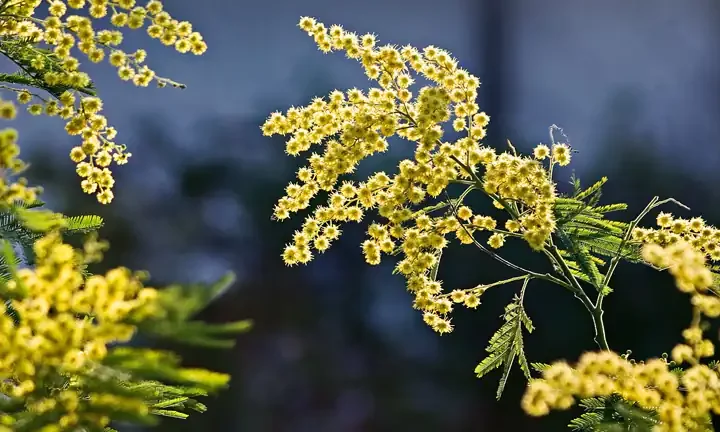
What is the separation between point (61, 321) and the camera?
56cm

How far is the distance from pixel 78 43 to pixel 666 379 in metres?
0.74

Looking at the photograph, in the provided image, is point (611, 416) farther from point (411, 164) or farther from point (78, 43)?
point (78, 43)

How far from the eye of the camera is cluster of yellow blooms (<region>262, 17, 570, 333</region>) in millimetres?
1020

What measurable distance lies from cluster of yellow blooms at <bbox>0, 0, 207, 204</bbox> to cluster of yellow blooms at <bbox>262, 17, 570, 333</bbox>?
225 millimetres

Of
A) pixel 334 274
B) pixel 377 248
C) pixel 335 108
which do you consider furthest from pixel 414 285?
pixel 334 274

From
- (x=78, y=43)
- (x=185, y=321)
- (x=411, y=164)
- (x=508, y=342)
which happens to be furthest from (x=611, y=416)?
(x=78, y=43)

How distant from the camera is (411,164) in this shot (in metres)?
1.03

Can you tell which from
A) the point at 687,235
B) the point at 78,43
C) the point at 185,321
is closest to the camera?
the point at 185,321

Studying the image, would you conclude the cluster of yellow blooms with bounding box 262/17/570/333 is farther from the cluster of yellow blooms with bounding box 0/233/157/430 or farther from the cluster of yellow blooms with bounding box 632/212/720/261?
the cluster of yellow blooms with bounding box 0/233/157/430

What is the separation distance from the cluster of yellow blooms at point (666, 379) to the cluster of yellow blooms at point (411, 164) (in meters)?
0.26

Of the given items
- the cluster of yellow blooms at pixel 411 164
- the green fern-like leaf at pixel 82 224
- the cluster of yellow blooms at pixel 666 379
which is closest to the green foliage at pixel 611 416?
the cluster of yellow blooms at pixel 666 379

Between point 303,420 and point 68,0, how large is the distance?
3146 mm

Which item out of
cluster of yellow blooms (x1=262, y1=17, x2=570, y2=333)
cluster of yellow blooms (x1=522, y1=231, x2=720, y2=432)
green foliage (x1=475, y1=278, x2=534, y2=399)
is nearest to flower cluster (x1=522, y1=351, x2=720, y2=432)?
cluster of yellow blooms (x1=522, y1=231, x2=720, y2=432)

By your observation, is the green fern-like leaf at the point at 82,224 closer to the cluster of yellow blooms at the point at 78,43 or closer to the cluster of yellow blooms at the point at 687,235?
the cluster of yellow blooms at the point at 78,43
